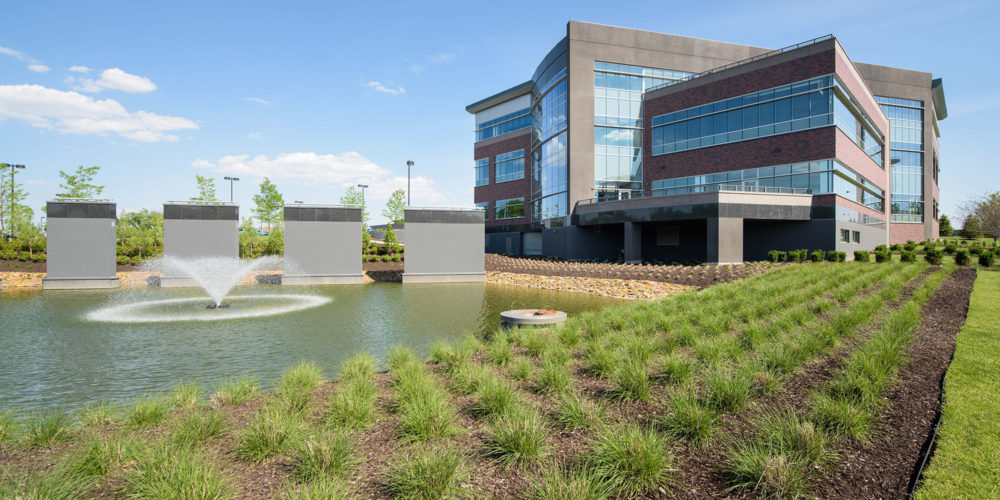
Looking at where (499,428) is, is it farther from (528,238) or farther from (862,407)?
(528,238)

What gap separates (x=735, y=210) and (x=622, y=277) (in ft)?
31.5

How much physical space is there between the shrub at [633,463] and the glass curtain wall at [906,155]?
208 ft

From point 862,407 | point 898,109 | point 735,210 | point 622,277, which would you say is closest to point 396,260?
point 622,277

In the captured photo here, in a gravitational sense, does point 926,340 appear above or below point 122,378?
above

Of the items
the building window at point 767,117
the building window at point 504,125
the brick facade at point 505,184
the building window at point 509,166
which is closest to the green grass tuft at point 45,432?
the building window at point 767,117

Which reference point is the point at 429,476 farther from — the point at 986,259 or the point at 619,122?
the point at 619,122

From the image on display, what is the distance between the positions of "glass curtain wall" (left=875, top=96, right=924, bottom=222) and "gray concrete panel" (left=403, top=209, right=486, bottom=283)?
4993cm

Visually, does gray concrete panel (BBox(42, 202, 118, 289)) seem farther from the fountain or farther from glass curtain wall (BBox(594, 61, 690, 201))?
glass curtain wall (BBox(594, 61, 690, 201))

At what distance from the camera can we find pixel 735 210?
2852 cm

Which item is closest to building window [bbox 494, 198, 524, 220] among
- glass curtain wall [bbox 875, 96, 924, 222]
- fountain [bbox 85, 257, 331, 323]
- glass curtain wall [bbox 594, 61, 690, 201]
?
glass curtain wall [bbox 594, 61, 690, 201]

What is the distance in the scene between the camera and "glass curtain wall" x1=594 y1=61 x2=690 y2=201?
40.0 meters

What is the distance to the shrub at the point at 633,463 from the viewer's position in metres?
3.90

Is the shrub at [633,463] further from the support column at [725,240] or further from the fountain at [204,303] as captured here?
the support column at [725,240]

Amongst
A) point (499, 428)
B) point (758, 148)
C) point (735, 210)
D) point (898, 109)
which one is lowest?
point (499, 428)
